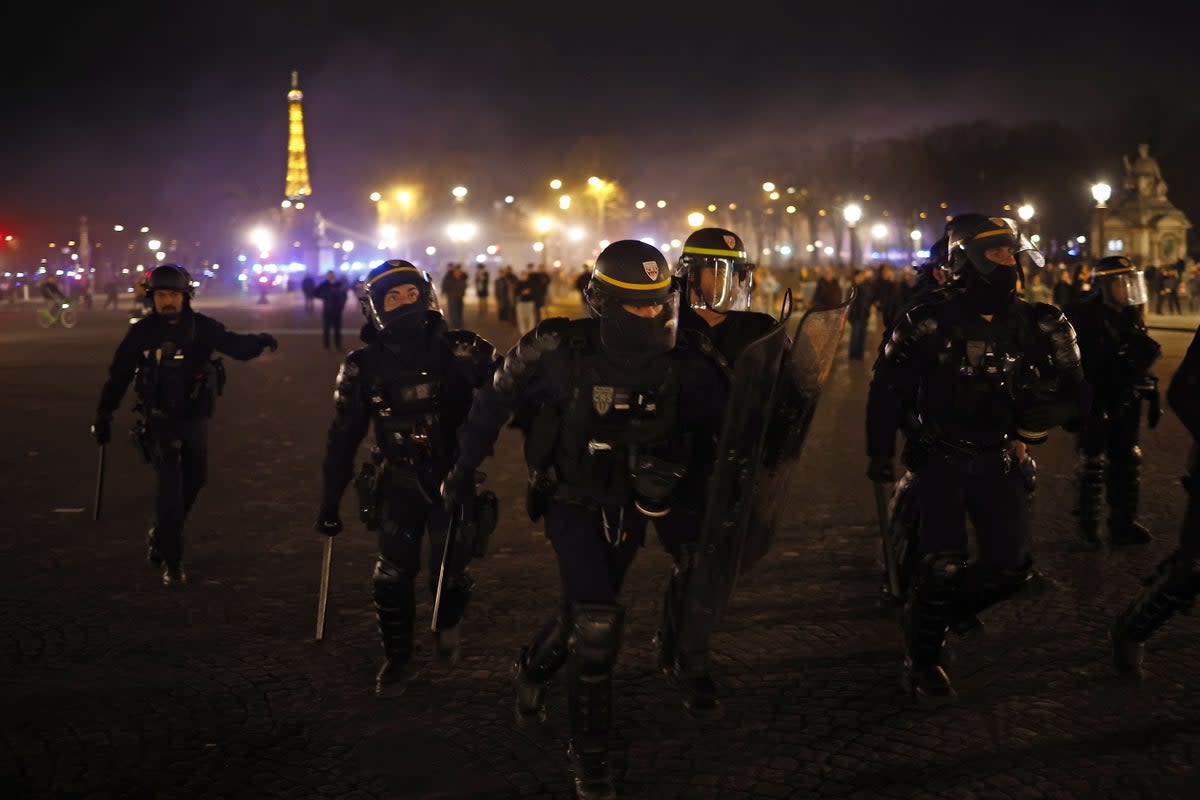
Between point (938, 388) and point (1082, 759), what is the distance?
4.65ft

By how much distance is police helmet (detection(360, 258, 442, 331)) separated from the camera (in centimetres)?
502

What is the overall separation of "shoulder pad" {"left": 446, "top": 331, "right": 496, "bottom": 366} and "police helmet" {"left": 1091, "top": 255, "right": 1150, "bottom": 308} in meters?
4.09

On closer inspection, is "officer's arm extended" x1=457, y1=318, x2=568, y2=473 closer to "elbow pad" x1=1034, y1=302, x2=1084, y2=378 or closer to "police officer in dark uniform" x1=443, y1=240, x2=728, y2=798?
"police officer in dark uniform" x1=443, y1=240, x2=728, y2=798

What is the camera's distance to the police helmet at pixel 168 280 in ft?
21.9

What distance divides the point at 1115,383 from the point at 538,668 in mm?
4503

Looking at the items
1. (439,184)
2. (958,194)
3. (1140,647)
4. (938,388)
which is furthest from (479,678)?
(439,184)

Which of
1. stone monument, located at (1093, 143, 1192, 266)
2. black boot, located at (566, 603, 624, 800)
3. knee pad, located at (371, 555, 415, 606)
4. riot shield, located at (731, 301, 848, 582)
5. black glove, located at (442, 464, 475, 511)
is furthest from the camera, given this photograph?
stone monument, located at (1093, 143, 1192, 266)

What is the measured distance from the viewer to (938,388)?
188 inches

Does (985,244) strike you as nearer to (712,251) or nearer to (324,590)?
(712,251)

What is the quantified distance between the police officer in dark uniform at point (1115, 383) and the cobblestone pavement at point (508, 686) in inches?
10.8

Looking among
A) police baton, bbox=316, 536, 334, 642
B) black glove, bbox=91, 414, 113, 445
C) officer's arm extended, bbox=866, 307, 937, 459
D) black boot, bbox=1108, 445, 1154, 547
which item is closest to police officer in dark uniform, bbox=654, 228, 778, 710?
officer's arm extended, bbox=866, 307, 937, 459

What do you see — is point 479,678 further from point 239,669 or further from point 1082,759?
point 1082,759

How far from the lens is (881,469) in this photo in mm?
5062

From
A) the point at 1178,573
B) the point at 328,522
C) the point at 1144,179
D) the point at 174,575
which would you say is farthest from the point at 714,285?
the point at 1144,179
